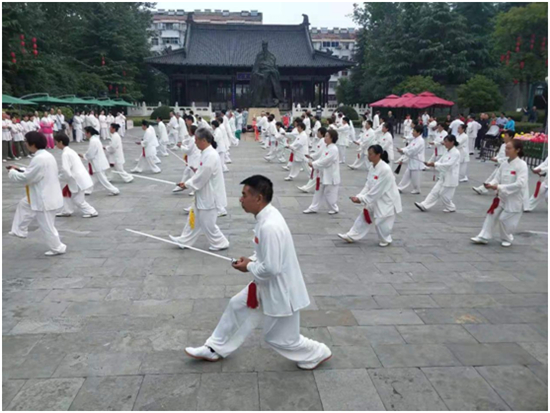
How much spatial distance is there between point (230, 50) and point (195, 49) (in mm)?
2931

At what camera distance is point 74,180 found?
8.04m

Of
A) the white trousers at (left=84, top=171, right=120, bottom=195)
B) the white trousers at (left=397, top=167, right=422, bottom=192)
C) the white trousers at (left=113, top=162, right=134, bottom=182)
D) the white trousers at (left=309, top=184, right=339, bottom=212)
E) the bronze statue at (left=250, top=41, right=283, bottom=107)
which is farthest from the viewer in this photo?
the bronze statue at (left=250, top=41, right=283, bottom=107)

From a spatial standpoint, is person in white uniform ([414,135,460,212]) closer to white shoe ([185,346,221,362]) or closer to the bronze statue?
white shoe ([185,346,221,362])

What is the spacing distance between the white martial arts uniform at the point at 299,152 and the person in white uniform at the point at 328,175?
8.83 feet

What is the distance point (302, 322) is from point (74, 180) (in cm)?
528

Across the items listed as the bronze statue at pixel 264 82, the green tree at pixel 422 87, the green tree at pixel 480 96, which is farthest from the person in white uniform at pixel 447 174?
the green tree at pixel 422 87

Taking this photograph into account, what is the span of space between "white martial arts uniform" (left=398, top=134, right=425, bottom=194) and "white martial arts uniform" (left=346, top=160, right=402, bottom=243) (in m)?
3.56

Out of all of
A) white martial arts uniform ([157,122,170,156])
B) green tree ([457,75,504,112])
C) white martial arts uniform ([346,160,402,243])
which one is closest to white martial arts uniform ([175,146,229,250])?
white martial arts uniform ([346,160,402,243])

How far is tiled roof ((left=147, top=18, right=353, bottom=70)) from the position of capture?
3812 centimetres

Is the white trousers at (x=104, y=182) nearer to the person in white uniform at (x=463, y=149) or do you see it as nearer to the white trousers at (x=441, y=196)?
the white trousers at (x=441, y=196)

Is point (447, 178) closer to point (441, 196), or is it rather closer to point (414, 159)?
point (441, 196)

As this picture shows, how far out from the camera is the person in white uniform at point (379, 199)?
6.59m

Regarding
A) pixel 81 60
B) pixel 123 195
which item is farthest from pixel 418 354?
pixel 81 60

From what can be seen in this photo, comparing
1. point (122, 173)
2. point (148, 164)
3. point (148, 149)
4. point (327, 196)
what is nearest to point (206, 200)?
point (327, 196)
